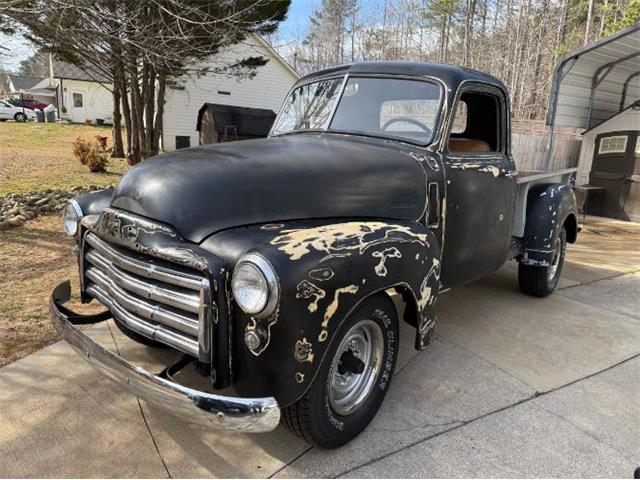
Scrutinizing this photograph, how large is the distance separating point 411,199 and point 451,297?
2332 mm

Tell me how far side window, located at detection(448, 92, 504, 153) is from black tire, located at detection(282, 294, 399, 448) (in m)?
Answer: 1.89

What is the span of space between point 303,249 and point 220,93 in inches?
884

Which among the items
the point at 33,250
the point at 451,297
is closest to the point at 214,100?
the point at 33,250

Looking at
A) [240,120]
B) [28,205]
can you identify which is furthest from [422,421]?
[240,120]

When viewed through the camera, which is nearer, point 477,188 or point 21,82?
point 477,188

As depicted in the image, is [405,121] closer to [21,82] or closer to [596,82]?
[596,82]

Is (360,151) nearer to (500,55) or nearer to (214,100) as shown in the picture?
(214,100)

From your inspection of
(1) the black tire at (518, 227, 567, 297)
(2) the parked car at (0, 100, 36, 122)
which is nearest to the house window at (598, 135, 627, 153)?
(1) the black tire at (518, 227, 567, 297)

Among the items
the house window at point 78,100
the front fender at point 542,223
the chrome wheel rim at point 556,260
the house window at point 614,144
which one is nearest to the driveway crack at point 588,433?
the front fender at point 542,223

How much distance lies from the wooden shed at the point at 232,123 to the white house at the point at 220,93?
4.55 metres

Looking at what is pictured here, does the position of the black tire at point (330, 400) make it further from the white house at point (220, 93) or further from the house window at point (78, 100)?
the house window at point (78, 100)

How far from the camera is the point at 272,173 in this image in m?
2.70

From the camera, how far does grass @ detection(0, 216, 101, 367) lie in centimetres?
380

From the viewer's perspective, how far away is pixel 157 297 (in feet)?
7.68
